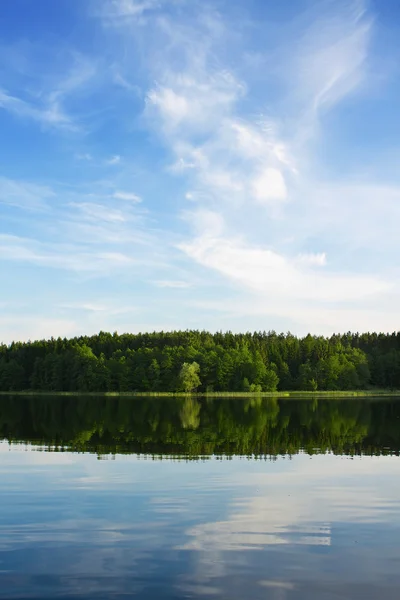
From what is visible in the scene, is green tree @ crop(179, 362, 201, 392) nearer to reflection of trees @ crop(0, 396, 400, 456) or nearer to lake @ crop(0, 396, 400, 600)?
reflection of trees @ crop(0, 396, 400, 456)

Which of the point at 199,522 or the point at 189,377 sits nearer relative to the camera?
the point at 199,522

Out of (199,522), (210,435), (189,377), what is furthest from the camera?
(189,377)

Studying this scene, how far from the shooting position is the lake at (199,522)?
14.3 m

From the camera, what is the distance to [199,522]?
1998 cm

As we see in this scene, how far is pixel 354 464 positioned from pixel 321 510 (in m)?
12.5

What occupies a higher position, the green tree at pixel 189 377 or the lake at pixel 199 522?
Answer: the green tree at pixel 189 377

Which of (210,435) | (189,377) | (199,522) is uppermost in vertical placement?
(189,377)

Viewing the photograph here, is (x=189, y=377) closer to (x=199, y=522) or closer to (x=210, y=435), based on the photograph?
(x=210, y=435)

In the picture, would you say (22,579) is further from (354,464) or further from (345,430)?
(345,430)

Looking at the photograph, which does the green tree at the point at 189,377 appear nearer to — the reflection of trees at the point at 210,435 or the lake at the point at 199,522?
the reflection of trees at the point at 210,435

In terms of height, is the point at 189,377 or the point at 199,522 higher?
the point at 189,377

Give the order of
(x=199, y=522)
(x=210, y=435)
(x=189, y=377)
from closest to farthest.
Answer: (x=199, y=522)
(x=210, y=435)
(x=189, y=377)

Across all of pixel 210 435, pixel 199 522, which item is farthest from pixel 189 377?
pixel 199 522

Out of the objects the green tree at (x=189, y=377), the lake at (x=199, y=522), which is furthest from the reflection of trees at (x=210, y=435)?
the green tree at (x=189, y=377)
